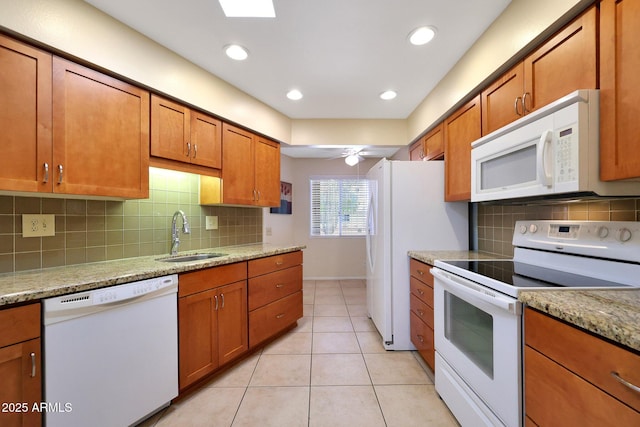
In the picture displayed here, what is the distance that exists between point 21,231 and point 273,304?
1.68 meters

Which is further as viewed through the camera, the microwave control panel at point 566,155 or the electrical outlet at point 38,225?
the electrical outlet at point 38,225

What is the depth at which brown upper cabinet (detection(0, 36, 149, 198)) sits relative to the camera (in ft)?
3.87

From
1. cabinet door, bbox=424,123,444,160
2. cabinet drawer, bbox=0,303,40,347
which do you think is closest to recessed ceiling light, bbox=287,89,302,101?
cabinet door, bbox=424,123,444,160

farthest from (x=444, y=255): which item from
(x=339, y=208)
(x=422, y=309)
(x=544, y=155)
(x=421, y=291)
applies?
(x=339, y=208)

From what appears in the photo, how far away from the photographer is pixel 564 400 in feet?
2.67

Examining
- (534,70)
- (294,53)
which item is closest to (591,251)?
(534,70)

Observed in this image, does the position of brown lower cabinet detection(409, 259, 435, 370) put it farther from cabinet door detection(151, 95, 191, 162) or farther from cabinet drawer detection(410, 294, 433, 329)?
cabinet door detection(151, 95, 191, 162)

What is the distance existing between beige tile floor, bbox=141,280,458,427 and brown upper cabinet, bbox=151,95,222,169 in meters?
1.67

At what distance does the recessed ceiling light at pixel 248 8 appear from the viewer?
56.1 inches

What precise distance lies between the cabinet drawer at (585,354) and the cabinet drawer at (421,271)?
86 cm

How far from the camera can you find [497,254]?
1.98 meters

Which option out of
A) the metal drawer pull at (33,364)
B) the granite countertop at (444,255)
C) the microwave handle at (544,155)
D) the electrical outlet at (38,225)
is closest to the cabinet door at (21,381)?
the metal drawer pull at (33,364)

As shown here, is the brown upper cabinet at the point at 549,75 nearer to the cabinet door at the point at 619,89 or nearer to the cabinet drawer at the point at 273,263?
the cabinet door at the point at 619,89

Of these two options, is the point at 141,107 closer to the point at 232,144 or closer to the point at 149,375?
the point at 232,144
